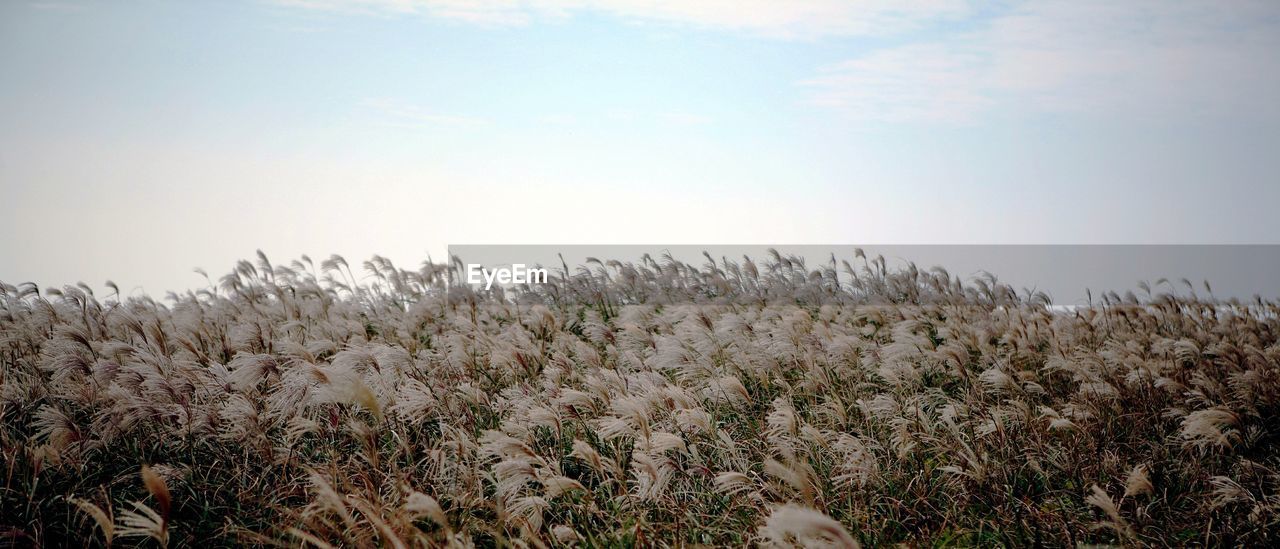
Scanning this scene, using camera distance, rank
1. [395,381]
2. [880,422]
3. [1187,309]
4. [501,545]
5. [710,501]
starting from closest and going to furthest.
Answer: [501,545], [710,501], [880,422], [395,381], [1187,309]

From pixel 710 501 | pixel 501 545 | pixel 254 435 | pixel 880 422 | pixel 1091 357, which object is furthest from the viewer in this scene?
pixel 1091 357

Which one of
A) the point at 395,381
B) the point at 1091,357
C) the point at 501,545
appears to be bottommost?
the point at 501,545

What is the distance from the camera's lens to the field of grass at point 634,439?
14.8 feet

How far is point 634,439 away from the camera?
524 centimetres

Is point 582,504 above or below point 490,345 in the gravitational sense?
below

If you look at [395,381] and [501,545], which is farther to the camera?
[395,381]

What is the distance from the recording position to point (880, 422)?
587 centimetres

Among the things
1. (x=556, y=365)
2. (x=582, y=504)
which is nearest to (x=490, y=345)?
(x=556, y=365)

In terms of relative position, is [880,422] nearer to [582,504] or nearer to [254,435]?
[582,504]

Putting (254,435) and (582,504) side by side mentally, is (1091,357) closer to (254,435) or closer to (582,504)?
(582,504)

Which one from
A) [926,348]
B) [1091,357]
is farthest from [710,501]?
[1091,357]

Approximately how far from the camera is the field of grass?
4504mm

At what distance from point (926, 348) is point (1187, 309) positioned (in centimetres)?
590

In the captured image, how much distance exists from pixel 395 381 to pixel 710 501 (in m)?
2.71
